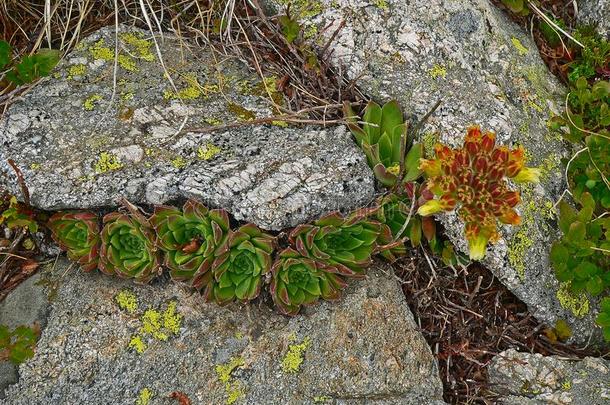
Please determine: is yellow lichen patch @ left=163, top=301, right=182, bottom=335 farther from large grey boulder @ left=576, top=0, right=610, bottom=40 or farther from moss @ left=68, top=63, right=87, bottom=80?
large grey boulder @ left=576, top=0, right=610, bottom=40

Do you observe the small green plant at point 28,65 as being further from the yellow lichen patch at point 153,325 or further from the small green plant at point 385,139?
the small green plant at point 385,139

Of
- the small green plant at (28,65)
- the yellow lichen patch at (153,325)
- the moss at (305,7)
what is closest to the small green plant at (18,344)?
the yellow lichen patch at (153,325)

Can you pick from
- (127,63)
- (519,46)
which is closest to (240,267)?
(127,63)

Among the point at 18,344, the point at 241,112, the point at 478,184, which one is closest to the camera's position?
the point at 478,184

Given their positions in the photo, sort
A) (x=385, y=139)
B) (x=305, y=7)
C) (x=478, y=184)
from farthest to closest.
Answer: (x=305, y=7) < (x=385, y=139) < (x=478, y=184)

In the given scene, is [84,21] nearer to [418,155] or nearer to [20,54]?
[20,54]

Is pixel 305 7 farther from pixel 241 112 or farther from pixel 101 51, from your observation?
pixel 101 51

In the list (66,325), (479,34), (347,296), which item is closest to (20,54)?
(66,325)
